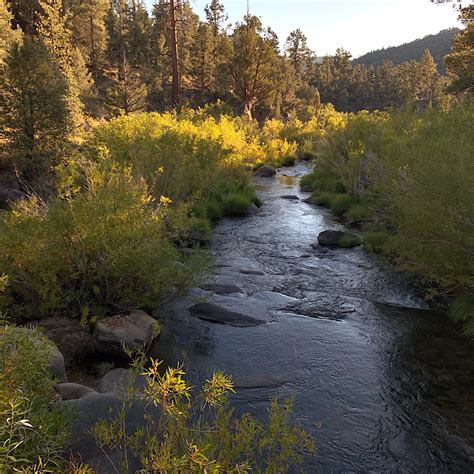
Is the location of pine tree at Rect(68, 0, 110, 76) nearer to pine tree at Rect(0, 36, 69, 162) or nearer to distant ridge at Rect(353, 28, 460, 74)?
pine tree at Rect(0, 36, 69, 162)

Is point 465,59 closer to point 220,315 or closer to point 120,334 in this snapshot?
point 220,315

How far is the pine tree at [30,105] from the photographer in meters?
16.1

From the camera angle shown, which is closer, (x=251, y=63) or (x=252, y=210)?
(x=252, y=210)

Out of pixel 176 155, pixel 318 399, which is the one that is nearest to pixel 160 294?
pixel 318 399

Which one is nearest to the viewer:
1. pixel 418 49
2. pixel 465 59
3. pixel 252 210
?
pixel 252 210

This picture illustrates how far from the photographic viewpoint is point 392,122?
1870 cm

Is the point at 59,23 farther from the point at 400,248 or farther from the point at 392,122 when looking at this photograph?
the point at 400,248

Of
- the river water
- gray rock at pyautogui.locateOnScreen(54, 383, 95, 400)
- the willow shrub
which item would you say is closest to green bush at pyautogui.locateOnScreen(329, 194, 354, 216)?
the river water

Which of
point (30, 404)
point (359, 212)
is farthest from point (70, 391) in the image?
point (359, 212)

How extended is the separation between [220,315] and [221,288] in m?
1.57

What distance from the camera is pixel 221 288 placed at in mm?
12039

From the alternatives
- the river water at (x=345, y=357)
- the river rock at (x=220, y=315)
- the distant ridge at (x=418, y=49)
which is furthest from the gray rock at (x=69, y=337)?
the distant ridge at (x=418, y=49)

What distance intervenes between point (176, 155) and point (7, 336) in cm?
1212

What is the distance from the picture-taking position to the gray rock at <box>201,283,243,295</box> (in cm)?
1188
